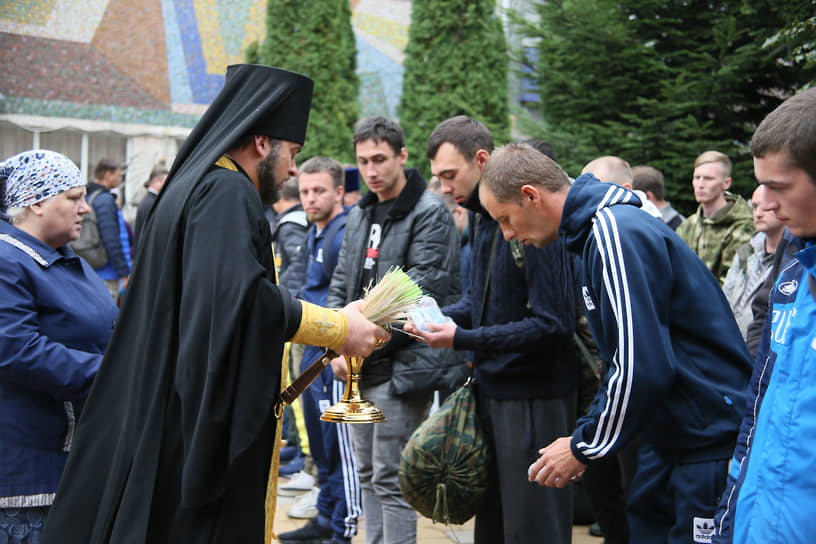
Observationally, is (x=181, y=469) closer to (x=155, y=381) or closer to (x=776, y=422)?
(x=155, y=381)

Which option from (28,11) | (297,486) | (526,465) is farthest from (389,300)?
(28,11)

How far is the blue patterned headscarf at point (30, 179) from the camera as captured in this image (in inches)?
140

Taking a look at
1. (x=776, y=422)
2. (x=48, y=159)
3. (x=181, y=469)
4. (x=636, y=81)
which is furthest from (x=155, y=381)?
(x=636, y=81)

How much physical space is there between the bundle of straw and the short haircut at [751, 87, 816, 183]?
5.24ft

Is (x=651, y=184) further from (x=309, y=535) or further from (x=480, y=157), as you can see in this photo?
(x=309, y=535)

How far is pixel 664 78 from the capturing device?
29.6ft

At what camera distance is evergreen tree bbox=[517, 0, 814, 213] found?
833 centimetres

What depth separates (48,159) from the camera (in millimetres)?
3627

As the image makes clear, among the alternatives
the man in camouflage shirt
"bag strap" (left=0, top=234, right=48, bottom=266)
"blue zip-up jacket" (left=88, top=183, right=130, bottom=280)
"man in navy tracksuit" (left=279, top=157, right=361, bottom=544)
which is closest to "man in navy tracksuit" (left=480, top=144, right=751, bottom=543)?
"bag strap" (left=0, top=234, right=48, bottom=266)

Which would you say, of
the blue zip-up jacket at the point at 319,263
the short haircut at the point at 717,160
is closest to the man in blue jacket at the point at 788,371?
the blue zip-up jacket at the point at 319,263

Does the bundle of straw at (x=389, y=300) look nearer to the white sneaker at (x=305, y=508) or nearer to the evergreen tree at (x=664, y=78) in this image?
the white sneaker at (x=305, y=508)

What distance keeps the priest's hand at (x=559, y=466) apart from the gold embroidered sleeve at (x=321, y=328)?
33.4 inches

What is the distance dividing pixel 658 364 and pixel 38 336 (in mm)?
2483

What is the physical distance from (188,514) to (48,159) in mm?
1929
